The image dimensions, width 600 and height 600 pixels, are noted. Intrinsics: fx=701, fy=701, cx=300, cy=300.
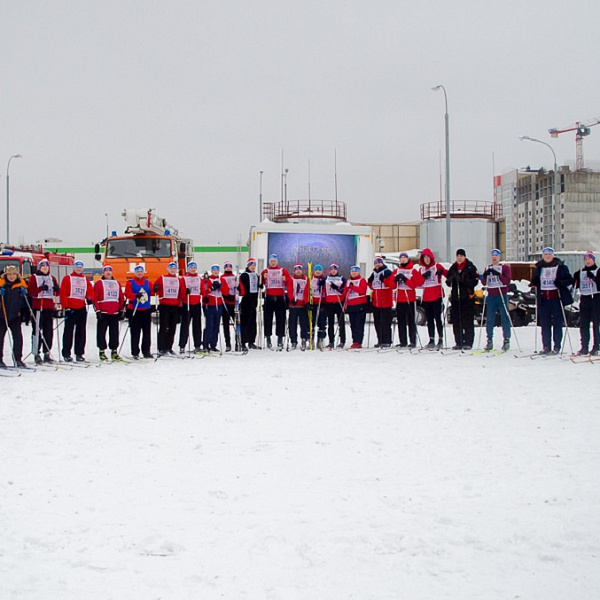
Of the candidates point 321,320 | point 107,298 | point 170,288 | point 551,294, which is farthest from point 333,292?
point 107,298

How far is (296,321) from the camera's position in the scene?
15547mm

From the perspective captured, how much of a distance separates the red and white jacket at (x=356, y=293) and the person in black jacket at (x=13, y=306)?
6672 millimetres

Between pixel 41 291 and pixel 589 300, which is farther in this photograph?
pixel 41 291

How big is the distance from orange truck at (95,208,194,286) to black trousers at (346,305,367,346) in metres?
8.01

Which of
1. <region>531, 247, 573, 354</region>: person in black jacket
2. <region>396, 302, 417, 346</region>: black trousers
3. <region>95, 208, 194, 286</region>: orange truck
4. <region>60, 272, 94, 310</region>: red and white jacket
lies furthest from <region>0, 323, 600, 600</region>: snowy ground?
<region>95, 208, 194, 286</region>: orange truck

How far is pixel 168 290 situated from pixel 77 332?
1971mm

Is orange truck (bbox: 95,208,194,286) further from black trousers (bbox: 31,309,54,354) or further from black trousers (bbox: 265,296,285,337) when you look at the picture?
black trousers (bbox: 31,309,54,354)

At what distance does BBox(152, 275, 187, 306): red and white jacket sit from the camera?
14289 mm

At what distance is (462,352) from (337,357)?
8.20ft

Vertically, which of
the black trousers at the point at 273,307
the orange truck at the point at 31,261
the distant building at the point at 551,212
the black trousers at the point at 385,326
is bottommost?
the black trousers at the point at 385,326

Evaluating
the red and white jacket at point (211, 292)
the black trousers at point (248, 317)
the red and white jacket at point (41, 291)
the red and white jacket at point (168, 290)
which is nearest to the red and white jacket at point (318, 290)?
the black trousers at point (248, 317)

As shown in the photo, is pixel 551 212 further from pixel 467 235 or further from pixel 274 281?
pixel 274 281

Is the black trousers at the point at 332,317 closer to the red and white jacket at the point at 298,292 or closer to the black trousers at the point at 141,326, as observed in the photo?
the red and white jacket at the point at 298,292

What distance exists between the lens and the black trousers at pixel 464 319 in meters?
14.2
